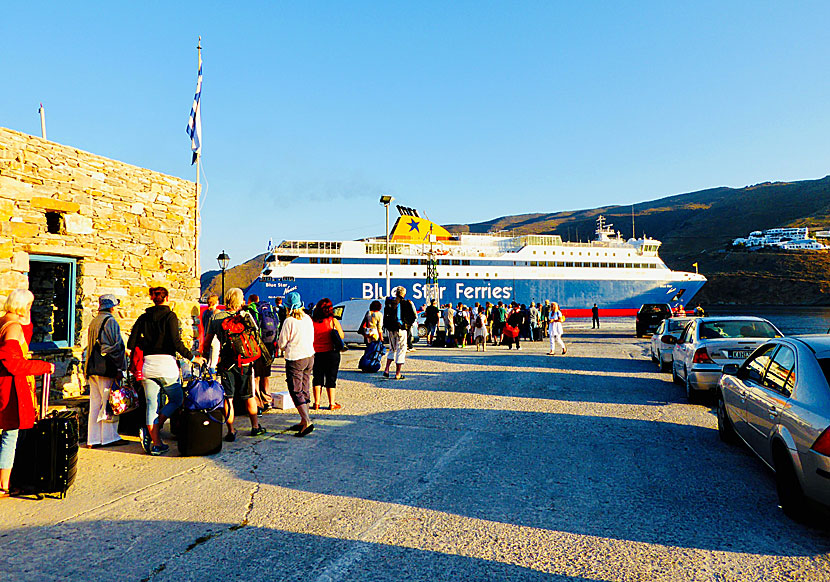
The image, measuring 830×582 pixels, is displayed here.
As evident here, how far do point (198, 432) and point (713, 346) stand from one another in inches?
288

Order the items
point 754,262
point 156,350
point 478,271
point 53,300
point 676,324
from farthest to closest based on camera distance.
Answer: point 754,262 < point 478,271 < point 676,324 < point 53,300 < point 156,350

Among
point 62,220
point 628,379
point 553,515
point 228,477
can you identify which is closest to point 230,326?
point 228,477

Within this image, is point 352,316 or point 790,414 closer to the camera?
point 790,414

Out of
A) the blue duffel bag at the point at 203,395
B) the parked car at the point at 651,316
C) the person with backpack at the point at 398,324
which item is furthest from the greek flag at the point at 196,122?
the parked car at the point at 651,316

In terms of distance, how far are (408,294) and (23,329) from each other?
1737 inches

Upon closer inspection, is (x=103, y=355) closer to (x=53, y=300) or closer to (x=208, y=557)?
(x=208, y=557)

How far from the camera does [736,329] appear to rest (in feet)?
29.9

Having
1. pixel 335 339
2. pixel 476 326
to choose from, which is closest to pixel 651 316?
pixel 476 326

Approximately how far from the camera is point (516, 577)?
9.75ft

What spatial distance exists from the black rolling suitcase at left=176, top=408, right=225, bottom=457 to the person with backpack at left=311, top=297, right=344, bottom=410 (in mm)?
2328

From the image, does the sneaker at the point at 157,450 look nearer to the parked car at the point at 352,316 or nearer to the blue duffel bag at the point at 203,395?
the blue duffel bag at the point at 203,395

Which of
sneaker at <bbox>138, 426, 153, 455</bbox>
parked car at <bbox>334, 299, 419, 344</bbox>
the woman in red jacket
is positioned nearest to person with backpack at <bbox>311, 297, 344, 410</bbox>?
sneaker at <bbox>138, 426, 153, 455</bbox>

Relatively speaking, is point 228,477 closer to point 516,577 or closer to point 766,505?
point 516,577

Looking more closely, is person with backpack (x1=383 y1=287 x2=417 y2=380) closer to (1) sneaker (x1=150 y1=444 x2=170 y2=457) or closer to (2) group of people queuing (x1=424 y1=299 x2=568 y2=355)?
(1) sneaker (x1=150 y1=444 x2=170 y2=457)
